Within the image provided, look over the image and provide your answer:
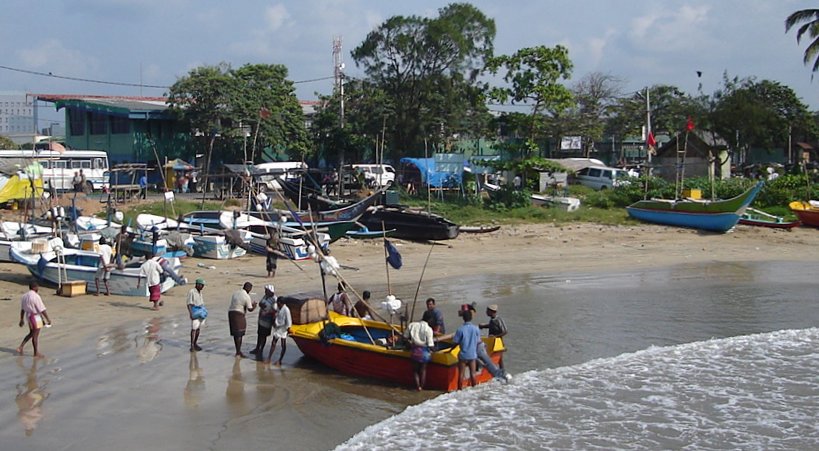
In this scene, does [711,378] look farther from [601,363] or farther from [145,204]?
[145,204]

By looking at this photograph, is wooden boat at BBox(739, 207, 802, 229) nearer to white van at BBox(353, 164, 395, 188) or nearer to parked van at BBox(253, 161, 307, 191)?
white van at BBox(353, 164, 395, 188)

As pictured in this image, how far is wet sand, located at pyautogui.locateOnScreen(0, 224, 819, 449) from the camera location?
1094 cm

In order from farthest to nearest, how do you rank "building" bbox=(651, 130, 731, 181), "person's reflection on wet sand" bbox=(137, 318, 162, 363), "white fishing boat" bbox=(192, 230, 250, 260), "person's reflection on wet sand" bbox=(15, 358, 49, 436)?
"building" bbox=(651, 130, 731, 181)
"white fishing boat" bbox=(192, 230, 250, 260)
"person's reflection on wet sand" bbox=(137, 318, 162, 363)
"person's reflection on wet sand" bbox=(15, 358, 49, 436)

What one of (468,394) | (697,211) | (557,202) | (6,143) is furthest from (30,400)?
(6,143)

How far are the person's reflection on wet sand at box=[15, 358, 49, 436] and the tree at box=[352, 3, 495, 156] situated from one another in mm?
32074

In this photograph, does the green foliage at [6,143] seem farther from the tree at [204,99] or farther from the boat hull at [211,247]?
the boat hull at [211,247]

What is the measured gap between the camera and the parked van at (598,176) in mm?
43781

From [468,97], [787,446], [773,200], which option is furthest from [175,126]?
[787,446]

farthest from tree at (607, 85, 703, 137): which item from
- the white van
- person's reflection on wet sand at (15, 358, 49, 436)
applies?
person's reflection on wet sand at (15, 358, 49, 436)

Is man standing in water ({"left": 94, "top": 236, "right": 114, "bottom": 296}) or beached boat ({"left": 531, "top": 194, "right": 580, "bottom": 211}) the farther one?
beached boat ({"left": 531, "top": 194, "right": 580, "bottom": 211})

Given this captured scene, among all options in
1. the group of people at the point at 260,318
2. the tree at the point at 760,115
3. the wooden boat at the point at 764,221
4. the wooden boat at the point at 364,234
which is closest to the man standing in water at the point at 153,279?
the group of people at the point at 260,318

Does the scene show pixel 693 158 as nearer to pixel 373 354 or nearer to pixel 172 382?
pixel 373 354

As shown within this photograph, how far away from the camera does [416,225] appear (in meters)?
29.4

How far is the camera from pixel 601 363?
15.0 m
